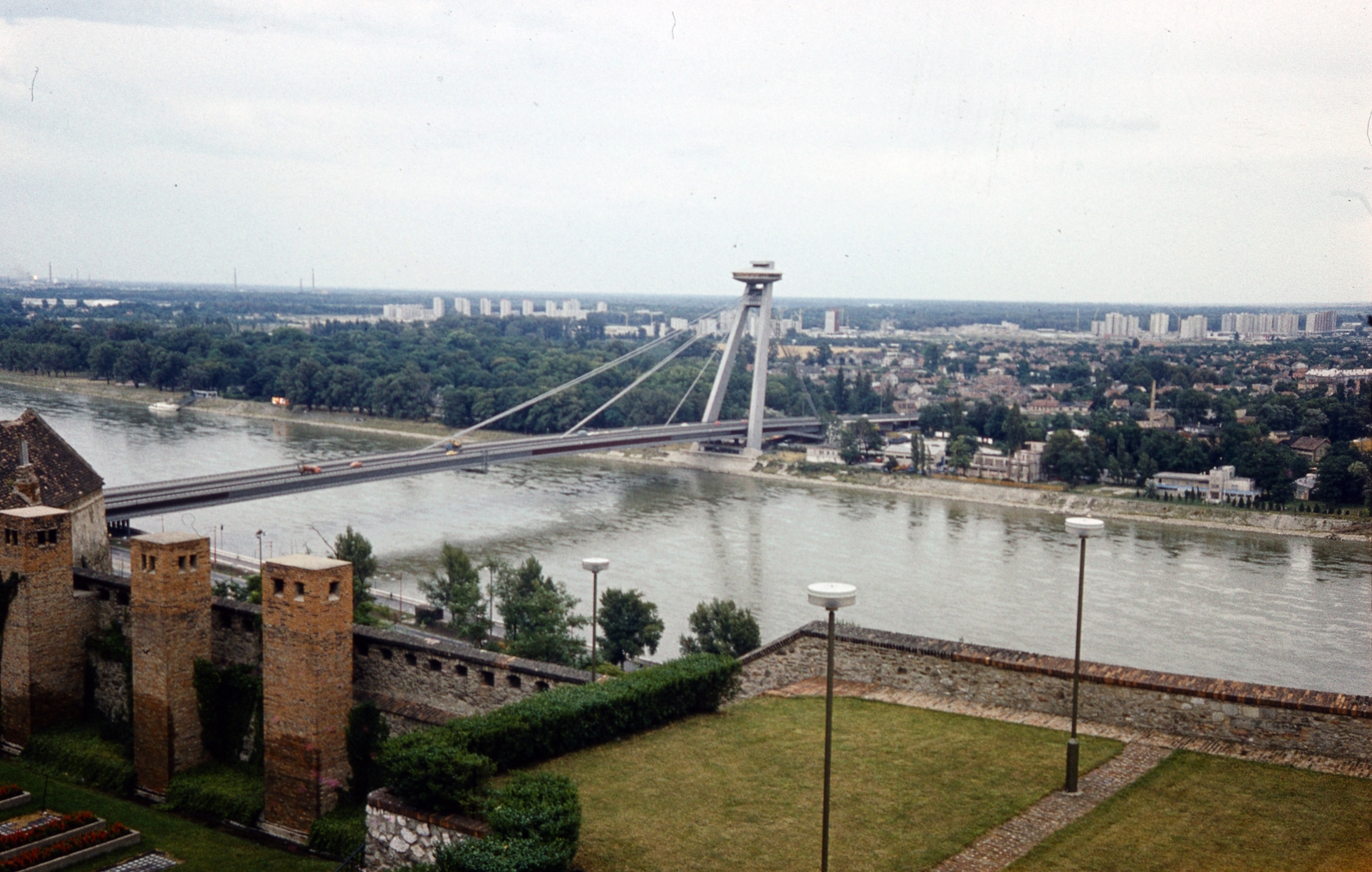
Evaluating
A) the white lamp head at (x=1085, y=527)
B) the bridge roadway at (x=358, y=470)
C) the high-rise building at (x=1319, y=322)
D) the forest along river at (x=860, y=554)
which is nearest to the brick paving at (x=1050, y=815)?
the white lamp head at (x=1085, y=527)

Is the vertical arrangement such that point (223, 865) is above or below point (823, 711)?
below

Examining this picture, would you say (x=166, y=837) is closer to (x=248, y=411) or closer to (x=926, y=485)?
(x=926, y=485)

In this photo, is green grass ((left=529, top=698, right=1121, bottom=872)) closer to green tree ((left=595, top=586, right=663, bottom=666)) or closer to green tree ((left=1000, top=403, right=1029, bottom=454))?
green tree ((left=595, top=586, right=663, bottom=666))

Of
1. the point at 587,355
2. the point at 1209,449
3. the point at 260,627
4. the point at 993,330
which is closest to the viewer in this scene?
the point at 260,627

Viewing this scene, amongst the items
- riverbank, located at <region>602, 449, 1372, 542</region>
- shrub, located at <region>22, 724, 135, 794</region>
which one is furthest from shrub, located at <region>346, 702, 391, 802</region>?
riverbank, located at <region>602, 449, 1372, 542</region>

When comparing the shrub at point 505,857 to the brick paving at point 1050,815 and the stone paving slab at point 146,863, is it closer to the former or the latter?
the brick paving at point 1050,815

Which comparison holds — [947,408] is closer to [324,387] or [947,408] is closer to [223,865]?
[324,387]

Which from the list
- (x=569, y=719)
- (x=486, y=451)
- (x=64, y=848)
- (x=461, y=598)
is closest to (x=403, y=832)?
(x=569, y=719)

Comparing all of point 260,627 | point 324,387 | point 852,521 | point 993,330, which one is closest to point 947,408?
point 852,521
